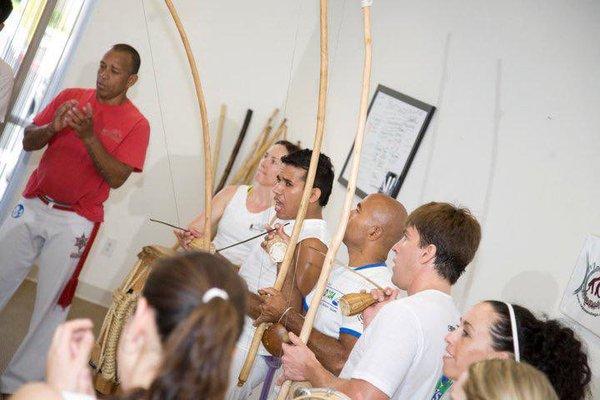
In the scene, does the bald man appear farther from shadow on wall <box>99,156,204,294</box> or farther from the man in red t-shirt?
shadow on wall <box>99,156,204,294</box>

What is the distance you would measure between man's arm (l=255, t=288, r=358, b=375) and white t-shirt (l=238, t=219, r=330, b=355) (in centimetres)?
35

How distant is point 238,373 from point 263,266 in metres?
0.41

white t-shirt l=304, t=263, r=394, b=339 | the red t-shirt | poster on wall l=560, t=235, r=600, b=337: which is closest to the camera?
poster on wall l=560, t=235, r=600, b=337

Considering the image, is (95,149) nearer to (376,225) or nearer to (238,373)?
(238,373)

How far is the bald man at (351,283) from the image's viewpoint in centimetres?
217

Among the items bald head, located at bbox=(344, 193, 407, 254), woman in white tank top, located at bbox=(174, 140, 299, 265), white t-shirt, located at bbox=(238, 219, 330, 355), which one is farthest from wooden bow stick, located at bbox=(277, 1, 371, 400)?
woman in white tank top, located at bbox=(174, 140, 299, 265)

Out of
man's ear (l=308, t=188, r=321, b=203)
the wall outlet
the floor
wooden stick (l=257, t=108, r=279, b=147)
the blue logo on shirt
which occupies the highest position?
wooden stick (l=257, t=108, r=279, b=147)

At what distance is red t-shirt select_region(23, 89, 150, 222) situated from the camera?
2.88 m

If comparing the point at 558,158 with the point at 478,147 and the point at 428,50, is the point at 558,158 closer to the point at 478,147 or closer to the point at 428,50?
the point at 478,147

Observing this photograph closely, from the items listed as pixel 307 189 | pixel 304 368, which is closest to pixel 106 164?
pixel 307 189

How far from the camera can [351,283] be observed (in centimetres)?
231

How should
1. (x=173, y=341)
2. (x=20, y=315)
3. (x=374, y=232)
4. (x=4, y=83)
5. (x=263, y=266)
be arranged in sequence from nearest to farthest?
(x=173, y=341), (x=374, y=232), (x=263, y=266), (x=4, y=83), (x=20, y=315)

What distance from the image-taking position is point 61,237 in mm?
2885

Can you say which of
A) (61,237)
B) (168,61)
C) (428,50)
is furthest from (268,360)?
(168,61)
